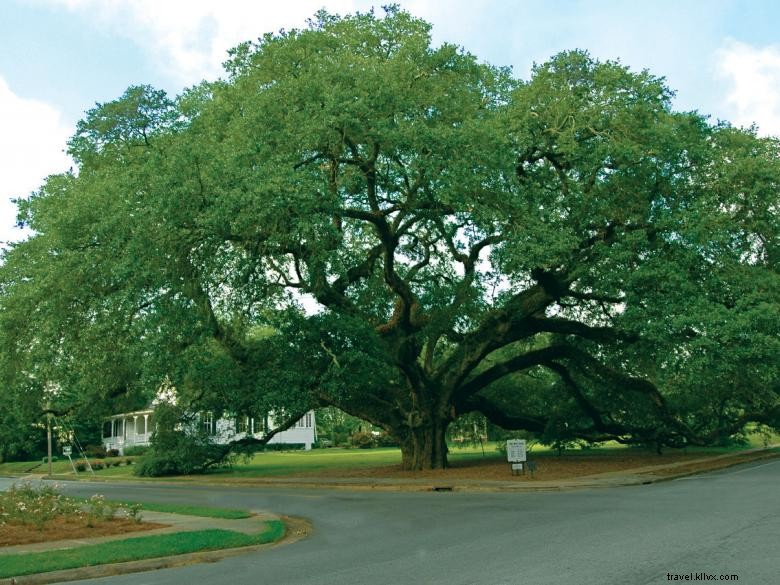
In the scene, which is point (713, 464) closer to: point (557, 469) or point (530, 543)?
point (557, 469)

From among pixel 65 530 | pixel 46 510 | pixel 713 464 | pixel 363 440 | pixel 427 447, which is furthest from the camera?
pixel 363 440

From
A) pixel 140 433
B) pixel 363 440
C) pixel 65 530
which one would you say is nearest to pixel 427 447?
pixel 65 530

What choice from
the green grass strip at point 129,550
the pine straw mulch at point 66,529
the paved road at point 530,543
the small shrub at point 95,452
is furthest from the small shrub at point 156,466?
the small shrub at point 95,452

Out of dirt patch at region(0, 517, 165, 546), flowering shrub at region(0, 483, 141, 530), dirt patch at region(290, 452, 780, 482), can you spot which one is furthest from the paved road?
dirt patch at region(290, 452, 780, 482)

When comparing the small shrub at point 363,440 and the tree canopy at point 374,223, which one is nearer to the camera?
the tree canopy at point 374,223

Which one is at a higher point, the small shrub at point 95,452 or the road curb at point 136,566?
the road curb at point 136,566

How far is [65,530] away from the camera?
47.2 feet

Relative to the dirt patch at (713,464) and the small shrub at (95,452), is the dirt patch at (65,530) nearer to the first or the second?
the dirt patch at (713,464)

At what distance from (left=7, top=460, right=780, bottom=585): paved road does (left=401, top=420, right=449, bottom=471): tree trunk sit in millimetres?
10874

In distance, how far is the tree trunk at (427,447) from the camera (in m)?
30.0

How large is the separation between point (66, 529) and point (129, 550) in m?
3.58

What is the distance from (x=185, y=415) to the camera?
34.5 m

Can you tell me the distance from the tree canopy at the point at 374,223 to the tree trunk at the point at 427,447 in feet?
0.93

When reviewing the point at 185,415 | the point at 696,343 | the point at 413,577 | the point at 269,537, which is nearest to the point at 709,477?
the point at 696,343
